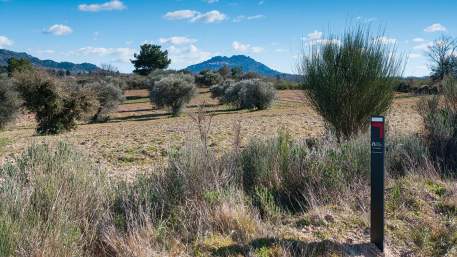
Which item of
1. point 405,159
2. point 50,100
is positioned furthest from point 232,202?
point 50,100

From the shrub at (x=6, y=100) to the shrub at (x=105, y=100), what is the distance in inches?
Answer: 335

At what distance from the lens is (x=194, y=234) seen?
164 inches

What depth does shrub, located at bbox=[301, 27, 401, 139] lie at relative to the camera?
9.13 meters

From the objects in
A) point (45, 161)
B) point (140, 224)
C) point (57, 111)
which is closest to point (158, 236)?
point (140, 224)

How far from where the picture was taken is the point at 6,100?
110ft

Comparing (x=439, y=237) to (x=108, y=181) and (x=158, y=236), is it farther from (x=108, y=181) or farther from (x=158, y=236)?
(x=108, y=181)

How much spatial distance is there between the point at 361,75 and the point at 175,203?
593 centimetres

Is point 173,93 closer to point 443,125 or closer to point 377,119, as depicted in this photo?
point 443,125

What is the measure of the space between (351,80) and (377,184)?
5.49 m

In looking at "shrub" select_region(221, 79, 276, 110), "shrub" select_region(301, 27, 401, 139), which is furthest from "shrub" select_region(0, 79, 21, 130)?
"shrub" select_region(301, 27, 401, 139)

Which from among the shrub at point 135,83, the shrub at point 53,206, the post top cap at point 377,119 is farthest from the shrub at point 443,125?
the shrub at point 135,83

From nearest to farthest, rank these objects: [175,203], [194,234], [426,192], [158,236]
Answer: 1. [158,236]
2. [194,234]
3. [175,203]
4. [426,192]

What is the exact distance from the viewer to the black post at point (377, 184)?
3.93 meters

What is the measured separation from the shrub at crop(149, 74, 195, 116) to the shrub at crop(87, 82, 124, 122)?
162 inches
